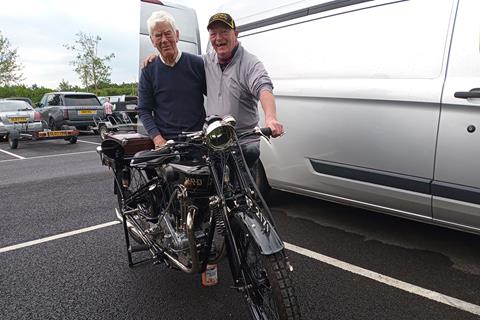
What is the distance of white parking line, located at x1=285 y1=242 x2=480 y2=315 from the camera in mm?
2498

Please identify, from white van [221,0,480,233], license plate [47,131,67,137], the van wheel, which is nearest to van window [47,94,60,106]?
license plate [47,131,67,137]

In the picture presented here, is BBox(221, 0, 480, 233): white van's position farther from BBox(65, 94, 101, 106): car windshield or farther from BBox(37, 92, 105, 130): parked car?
BBox(65, 94, 101, 106): car windshield

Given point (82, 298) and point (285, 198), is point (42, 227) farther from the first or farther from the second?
point (285, 198)

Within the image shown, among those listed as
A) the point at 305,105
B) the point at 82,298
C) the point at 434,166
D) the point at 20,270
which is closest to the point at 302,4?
the point at 305,105

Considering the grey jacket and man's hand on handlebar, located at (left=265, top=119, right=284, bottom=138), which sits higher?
the grey jacket

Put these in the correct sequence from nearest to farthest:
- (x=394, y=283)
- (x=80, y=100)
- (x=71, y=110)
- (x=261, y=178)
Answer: (x=394, y=283), (x=261, y=178), (x=71, y=110), (x=80, y=100)

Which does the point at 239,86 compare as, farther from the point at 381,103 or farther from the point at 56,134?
the point at 56,134

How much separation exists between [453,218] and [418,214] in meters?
0.24

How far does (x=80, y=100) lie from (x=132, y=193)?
13183mm

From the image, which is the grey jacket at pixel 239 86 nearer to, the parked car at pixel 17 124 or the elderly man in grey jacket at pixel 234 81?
the elderly man in grey jacket at pixel 234 81

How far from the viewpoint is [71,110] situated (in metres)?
14.5

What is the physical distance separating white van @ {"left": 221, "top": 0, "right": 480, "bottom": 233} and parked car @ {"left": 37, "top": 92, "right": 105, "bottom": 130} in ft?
39.9

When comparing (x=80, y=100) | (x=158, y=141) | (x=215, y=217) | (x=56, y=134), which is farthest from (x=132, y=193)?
(x=80, y=100)

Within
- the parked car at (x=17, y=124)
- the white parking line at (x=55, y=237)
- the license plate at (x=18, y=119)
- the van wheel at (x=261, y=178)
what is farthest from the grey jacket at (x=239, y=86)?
the license plate at (x=18, y=119)
